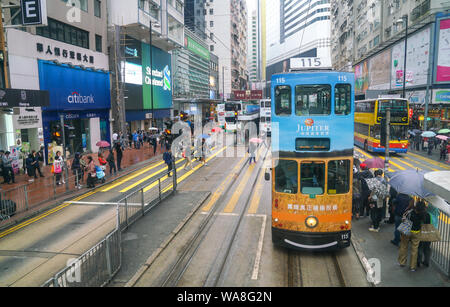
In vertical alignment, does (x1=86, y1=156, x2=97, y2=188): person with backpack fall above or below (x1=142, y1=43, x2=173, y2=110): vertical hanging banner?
below

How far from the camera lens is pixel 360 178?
11328mm

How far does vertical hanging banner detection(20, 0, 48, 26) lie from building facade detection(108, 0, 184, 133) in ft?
40.6

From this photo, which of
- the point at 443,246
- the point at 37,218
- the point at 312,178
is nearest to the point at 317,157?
the point at 312,178

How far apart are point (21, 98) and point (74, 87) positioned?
8523mm

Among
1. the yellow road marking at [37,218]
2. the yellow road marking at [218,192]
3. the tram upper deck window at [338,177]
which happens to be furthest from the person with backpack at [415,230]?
the yellow road marking at [37,218]

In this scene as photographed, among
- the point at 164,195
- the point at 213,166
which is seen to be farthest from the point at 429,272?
the point at 213,166

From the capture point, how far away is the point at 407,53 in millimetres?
37969

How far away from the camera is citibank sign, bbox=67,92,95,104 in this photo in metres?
24.8

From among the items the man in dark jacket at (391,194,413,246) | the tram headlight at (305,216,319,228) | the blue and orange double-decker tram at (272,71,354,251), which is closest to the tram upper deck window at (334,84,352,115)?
the blue and orange double-decker tram at (272,71,354,251)

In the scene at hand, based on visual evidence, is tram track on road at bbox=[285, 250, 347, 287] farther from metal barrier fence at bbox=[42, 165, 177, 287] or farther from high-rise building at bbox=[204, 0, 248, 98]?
high-rise building at bbox=[204, 0, 248, 98]

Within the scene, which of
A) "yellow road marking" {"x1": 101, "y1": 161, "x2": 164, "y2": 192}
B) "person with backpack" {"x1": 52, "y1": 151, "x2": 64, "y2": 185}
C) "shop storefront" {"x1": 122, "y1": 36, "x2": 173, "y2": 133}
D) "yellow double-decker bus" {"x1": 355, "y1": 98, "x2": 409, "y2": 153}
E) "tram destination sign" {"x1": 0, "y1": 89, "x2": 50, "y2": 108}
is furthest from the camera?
"shop storefront" {"x1": 122, "y1": 36, "x2": 173, "y2": 133}

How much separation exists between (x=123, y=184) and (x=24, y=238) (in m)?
7.62
